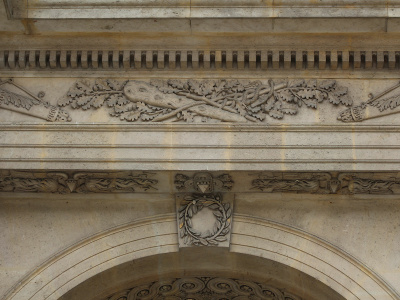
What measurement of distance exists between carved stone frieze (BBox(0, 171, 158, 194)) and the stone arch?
1.32 ft

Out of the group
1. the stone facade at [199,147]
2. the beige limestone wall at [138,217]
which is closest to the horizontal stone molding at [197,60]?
the stone facade at [199,147]

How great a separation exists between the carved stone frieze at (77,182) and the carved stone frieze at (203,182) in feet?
0.86

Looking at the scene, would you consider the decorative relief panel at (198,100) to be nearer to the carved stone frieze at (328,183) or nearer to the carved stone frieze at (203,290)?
the carved stone frieze at (328,183)

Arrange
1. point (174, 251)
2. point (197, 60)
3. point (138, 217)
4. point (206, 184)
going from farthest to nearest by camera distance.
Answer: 1. point (197, 60)
2. point (138, 217)
3. point (174, 251)
4. point (206, 184)

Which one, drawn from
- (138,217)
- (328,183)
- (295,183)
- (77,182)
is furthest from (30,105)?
(328,183)

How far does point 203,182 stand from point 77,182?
126cm

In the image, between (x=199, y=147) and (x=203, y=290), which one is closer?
(x=199, y=147)

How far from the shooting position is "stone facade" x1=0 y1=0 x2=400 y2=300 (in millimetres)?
9953

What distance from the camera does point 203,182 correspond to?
33.0 feet

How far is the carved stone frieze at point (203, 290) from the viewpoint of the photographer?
1072 cm

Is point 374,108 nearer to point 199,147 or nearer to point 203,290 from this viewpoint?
point 199,147

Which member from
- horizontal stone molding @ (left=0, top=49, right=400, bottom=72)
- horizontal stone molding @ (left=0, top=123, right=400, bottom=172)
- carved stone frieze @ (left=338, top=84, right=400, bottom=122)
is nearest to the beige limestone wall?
horizontal stone molding @ (left=0, top=123, right=400, bottom=172)

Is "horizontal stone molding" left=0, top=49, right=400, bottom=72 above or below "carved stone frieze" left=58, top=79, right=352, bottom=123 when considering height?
above

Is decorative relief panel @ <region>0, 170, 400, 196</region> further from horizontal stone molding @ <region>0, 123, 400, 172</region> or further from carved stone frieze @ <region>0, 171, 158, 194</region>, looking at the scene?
horizontal stone molding @ <region>0, 123, 400, 172</region>
